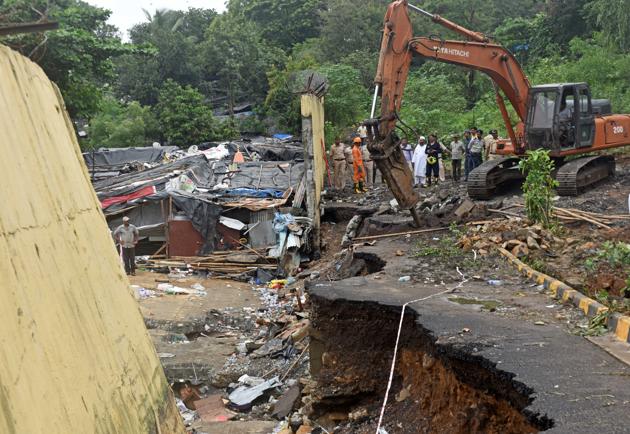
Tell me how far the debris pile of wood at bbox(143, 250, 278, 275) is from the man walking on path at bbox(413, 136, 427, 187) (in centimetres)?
482

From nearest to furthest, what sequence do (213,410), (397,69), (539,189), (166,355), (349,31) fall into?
1. (213,410)
2. (166,355)
3. (539,189)
4. (397,69)
5. (349,31)

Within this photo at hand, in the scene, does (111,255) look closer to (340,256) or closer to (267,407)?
(267,407)

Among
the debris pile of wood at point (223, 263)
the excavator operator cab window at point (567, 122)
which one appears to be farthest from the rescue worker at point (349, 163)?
the excavator operator cab window at point (567, 122)

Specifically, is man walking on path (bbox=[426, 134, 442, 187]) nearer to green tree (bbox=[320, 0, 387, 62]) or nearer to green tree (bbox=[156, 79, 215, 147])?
green tree (bbox=[156, 79, 215, 147])

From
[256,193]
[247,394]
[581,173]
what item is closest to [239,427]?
[247,394]

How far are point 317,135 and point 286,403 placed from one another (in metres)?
11.9

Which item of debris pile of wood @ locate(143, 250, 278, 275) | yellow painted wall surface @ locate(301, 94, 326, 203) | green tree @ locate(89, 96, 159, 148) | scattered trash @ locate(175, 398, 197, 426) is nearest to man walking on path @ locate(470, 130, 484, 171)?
yellow painted wall surface @ locate(301, 94, 326, 203)

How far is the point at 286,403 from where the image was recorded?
26.3ft

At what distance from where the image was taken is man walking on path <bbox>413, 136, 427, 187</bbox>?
18516mm

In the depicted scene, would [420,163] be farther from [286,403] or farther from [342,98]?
[286,403]

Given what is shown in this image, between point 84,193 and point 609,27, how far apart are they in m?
24.9

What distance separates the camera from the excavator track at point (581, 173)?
13.9 m

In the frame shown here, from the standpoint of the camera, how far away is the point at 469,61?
1330 centimetres

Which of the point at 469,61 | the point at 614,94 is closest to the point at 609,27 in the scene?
the point at 614,94
